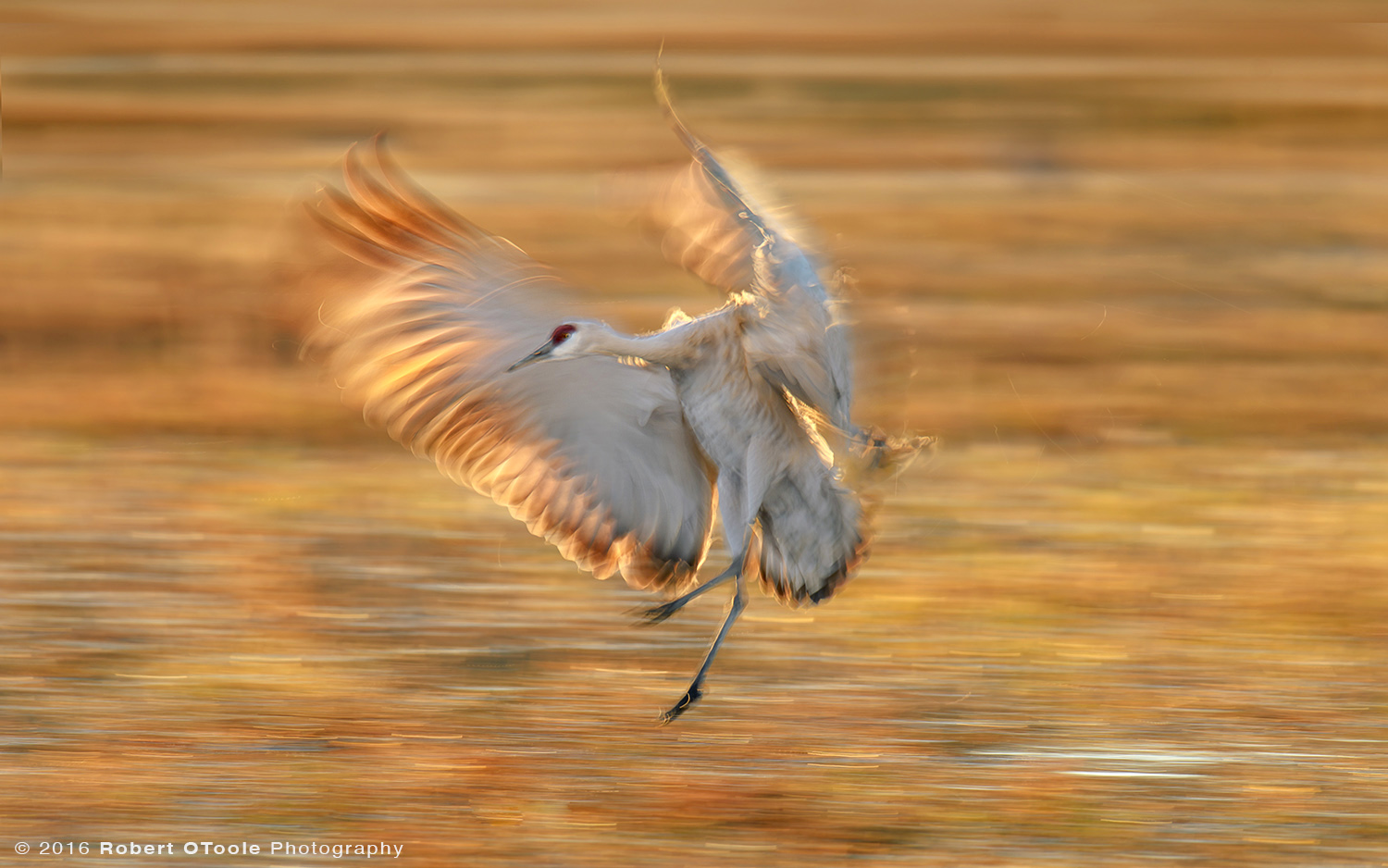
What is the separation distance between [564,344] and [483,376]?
57 cm

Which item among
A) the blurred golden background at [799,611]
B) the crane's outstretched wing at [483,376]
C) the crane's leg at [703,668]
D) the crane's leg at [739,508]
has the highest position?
the crane's outstretched wing at [483,376]

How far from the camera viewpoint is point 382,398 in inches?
253

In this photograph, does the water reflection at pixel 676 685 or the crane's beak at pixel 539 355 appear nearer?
the water reflection at pixel 676 685

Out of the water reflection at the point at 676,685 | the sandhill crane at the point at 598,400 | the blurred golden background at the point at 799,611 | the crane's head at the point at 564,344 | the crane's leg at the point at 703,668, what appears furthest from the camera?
the crane's leg at the point at 703,668

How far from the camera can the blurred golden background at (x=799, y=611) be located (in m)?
5.69

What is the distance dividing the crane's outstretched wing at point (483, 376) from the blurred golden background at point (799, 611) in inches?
13.5

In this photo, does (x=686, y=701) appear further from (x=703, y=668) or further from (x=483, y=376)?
(x=483, y=376)

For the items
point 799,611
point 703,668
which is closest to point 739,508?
point 703,668

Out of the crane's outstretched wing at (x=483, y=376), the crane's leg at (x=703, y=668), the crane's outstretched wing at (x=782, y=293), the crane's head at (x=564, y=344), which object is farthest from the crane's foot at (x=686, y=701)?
the crane's head at (x=564, y=344)

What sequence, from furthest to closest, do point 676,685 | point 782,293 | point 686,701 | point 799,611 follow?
point 799,611 < point 676,685 < point 686,701 < point 782,293

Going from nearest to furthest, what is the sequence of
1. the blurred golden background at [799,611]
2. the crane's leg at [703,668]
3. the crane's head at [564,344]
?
the blurred golden background at [799,611] < the crane's head at [564,344] < the crane's leg at [703,668]

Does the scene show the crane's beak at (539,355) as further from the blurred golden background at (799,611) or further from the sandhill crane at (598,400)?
the blurred golden background at (799,611)

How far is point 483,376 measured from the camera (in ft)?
20.9

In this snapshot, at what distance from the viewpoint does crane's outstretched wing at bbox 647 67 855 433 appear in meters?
5.72
